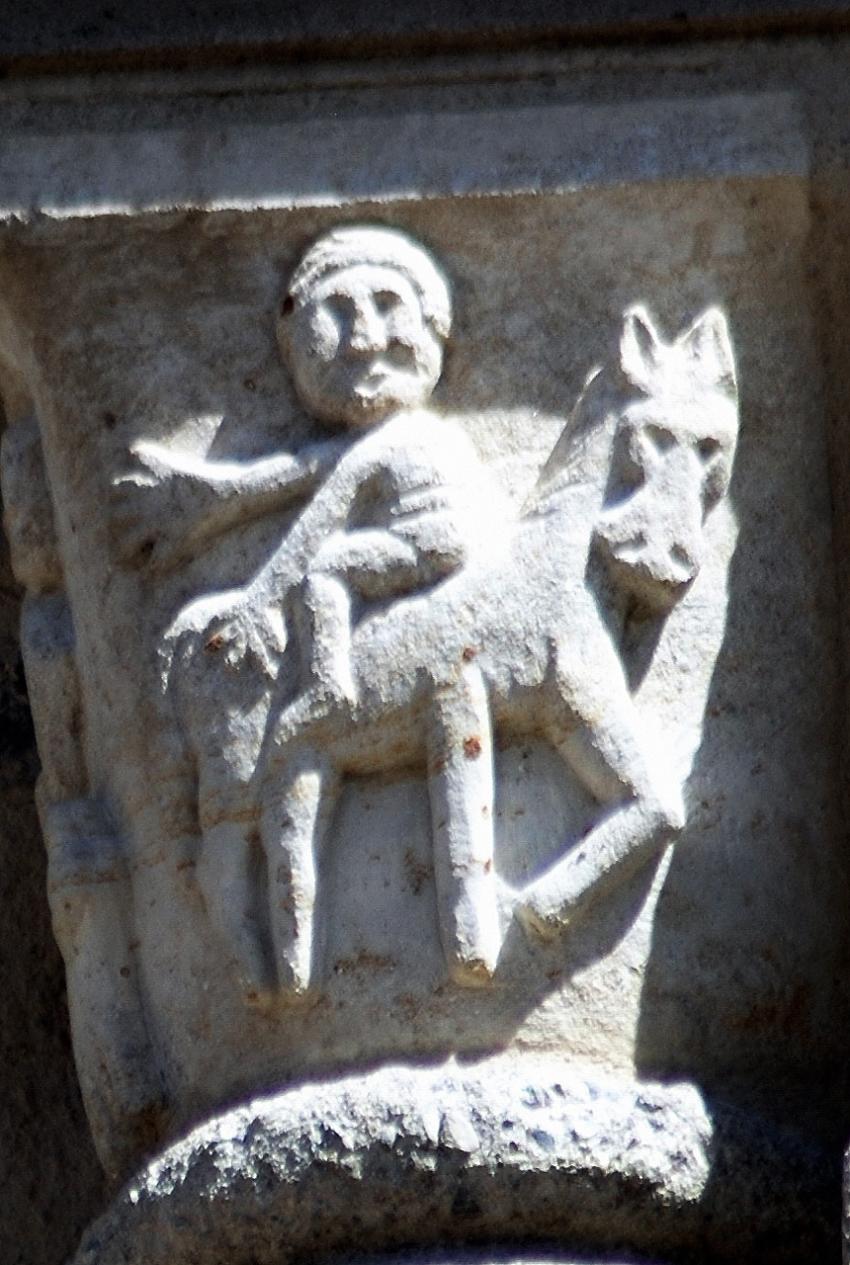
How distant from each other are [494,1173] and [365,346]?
0.65m

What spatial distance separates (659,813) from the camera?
331cm

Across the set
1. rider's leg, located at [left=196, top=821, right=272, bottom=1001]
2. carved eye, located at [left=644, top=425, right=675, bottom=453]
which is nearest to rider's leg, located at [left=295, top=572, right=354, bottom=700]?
rider's leg, located at [left=196, top=821, right=272, bottom=1001]

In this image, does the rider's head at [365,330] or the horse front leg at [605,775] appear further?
the rider's head at [365,330]

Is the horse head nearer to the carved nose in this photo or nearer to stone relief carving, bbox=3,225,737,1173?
stone relief carving, bbox=3,225,737,1173

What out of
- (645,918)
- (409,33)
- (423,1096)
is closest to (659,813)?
(645,918)

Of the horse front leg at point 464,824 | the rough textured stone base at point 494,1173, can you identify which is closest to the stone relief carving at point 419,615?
the horse front leg at point 464,824

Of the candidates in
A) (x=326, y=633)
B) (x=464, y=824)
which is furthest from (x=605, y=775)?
(x=326, y=633)

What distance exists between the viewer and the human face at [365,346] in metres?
3.40

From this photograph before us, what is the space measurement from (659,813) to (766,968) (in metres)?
0.15

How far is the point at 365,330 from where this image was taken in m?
3.39

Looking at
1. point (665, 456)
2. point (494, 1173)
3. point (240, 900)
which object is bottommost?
point (494, 1173)

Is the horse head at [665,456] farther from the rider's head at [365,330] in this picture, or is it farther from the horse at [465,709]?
the rider's head at [365,330]

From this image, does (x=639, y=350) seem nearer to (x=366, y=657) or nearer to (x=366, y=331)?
(x=366, y=331)

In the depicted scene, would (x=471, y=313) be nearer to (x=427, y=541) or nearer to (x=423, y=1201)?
(x=427, y=541)
